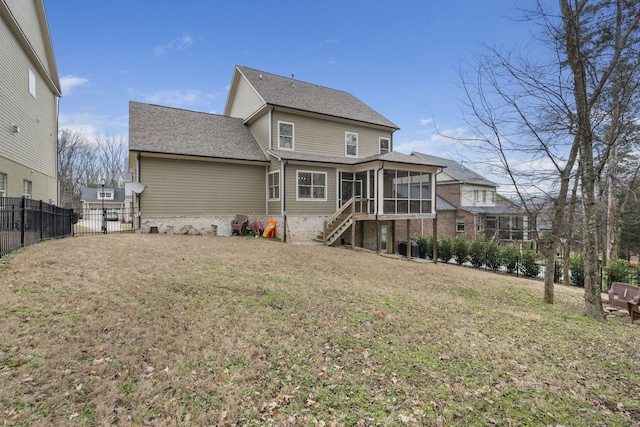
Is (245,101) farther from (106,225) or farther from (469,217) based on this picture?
(469,217)

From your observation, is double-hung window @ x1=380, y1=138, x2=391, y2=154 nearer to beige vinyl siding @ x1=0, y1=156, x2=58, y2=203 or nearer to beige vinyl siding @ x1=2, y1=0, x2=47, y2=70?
beige vinyl siding @ x1=2, y1=0, x2=47, y2=70

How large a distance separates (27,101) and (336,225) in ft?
45.4

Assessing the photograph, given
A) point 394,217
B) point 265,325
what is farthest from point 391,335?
point 394,217

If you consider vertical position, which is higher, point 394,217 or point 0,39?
point 0,39

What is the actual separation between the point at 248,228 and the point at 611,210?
55.7 ft

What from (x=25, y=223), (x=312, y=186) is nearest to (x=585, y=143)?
(x=312, y=186)

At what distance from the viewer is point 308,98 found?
1812cm

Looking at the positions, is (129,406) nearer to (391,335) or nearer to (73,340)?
(73,340)

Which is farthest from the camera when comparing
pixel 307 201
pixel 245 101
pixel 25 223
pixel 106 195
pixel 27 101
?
pixel 106 195

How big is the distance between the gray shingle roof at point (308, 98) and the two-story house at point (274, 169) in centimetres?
9

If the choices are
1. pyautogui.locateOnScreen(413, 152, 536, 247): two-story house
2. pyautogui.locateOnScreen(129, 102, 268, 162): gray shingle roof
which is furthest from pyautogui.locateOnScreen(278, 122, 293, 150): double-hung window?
pyautogui.locateOnScreen(413, 152, 536, 247): two-story house

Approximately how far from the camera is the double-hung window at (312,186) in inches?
604

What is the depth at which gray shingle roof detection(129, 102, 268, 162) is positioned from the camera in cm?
1380

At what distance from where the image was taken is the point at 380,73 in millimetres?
20375
